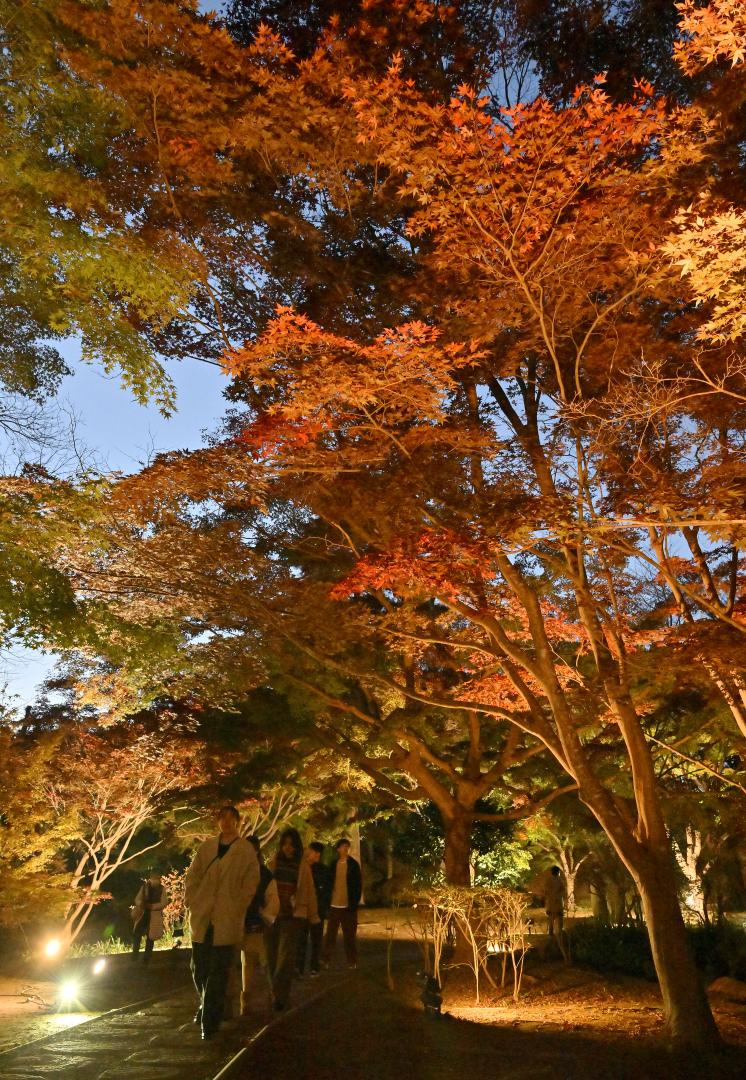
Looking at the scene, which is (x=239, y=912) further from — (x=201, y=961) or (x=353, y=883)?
(x=353, y=883)

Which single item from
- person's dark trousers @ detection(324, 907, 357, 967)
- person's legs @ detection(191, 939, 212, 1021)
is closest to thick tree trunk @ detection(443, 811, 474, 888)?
person's dark trousers @ detection(324, 907, 357, 967)

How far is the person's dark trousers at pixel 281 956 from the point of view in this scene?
6496mm

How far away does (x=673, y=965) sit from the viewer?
659 cm

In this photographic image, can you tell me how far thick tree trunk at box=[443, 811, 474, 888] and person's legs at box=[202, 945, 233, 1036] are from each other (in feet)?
26.0

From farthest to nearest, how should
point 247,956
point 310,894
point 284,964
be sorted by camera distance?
1. point 310,894
2. point 284,964
3. point 247,956

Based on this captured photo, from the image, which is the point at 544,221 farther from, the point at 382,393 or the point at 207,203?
the point at 207,203

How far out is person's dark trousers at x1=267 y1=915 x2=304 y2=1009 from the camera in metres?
6.50

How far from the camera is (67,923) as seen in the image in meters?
12.0

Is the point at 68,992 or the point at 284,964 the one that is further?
the point at 68,992

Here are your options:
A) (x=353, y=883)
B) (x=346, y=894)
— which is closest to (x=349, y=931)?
(x=346, y=894)

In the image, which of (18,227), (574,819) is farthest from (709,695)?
(18,227)

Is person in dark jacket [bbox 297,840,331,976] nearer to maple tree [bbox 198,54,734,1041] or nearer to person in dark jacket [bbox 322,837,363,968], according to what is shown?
person in dark jacket [bbox 322,837,363,968]

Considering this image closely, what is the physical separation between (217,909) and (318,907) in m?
5.57

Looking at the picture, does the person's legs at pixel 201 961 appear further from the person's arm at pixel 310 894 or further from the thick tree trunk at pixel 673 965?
the thick tree trunk at pixel 673 965
